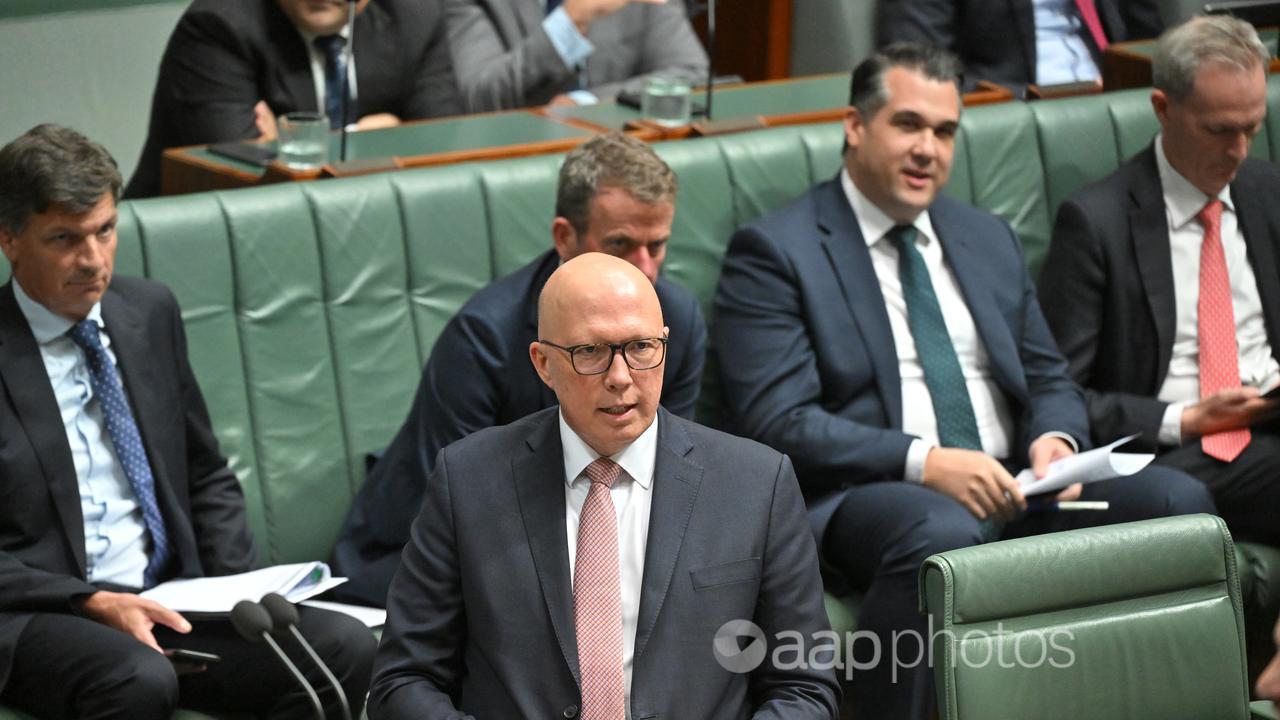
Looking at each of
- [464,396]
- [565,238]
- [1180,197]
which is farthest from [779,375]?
Answer: [1180,197]

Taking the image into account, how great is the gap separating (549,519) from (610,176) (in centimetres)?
98

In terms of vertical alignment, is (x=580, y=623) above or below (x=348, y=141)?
below

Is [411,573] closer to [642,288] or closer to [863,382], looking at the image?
[642,288]

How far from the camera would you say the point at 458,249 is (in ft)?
11.2

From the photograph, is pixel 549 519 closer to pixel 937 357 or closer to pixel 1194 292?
pixel 937 357

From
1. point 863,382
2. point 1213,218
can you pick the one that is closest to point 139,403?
point 863,382

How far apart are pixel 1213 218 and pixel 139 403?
2.24 metres

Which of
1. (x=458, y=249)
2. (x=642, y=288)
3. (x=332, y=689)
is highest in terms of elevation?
(x=642, y=288)

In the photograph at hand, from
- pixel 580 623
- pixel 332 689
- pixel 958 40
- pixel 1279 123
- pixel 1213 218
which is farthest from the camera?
pixel 958 40

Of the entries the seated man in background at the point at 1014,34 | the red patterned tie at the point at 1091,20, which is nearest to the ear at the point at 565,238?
the seated man in background at the point at 1014,34

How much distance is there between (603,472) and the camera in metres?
2.23

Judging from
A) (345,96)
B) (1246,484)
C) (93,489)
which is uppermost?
(345,96)

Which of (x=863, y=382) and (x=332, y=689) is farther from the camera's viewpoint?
(x=863, y=382)

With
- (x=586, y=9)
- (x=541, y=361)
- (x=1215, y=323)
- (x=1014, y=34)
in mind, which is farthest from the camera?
(x=1014, y=34)
